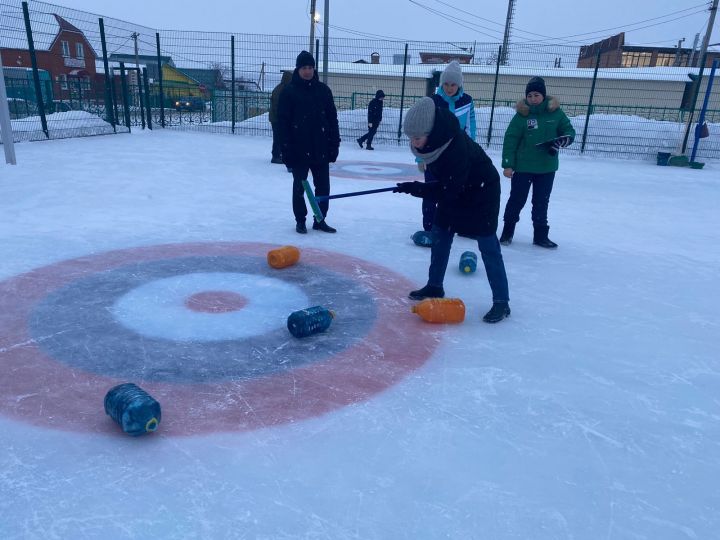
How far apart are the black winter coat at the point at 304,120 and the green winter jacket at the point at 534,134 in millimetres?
1701

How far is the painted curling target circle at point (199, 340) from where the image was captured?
7.70 ft

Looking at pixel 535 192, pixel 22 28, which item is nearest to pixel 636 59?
pixel 22 28

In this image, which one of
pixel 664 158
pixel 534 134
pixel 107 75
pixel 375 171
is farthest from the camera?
pixel 664 158

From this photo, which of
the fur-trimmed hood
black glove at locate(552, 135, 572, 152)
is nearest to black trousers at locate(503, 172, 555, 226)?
black glove at locate(552, 135, 572, 152)

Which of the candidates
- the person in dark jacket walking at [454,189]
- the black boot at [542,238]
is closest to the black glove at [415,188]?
the person in dark jacket walking at [454,189]

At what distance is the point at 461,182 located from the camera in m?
3.12

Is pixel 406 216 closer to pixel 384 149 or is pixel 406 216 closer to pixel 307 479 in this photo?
pixel 307 479

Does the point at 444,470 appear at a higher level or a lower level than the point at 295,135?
lower

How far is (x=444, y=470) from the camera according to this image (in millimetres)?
1998

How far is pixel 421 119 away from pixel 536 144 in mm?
2295

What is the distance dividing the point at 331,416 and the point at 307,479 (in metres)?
0.40

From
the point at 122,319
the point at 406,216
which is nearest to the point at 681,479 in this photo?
the point at 122,319

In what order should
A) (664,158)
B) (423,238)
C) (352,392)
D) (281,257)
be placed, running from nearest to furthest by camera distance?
(352,392) < (281,257) < (423,238) < (664,158)

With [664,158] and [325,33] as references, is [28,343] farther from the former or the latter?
[325,33]
